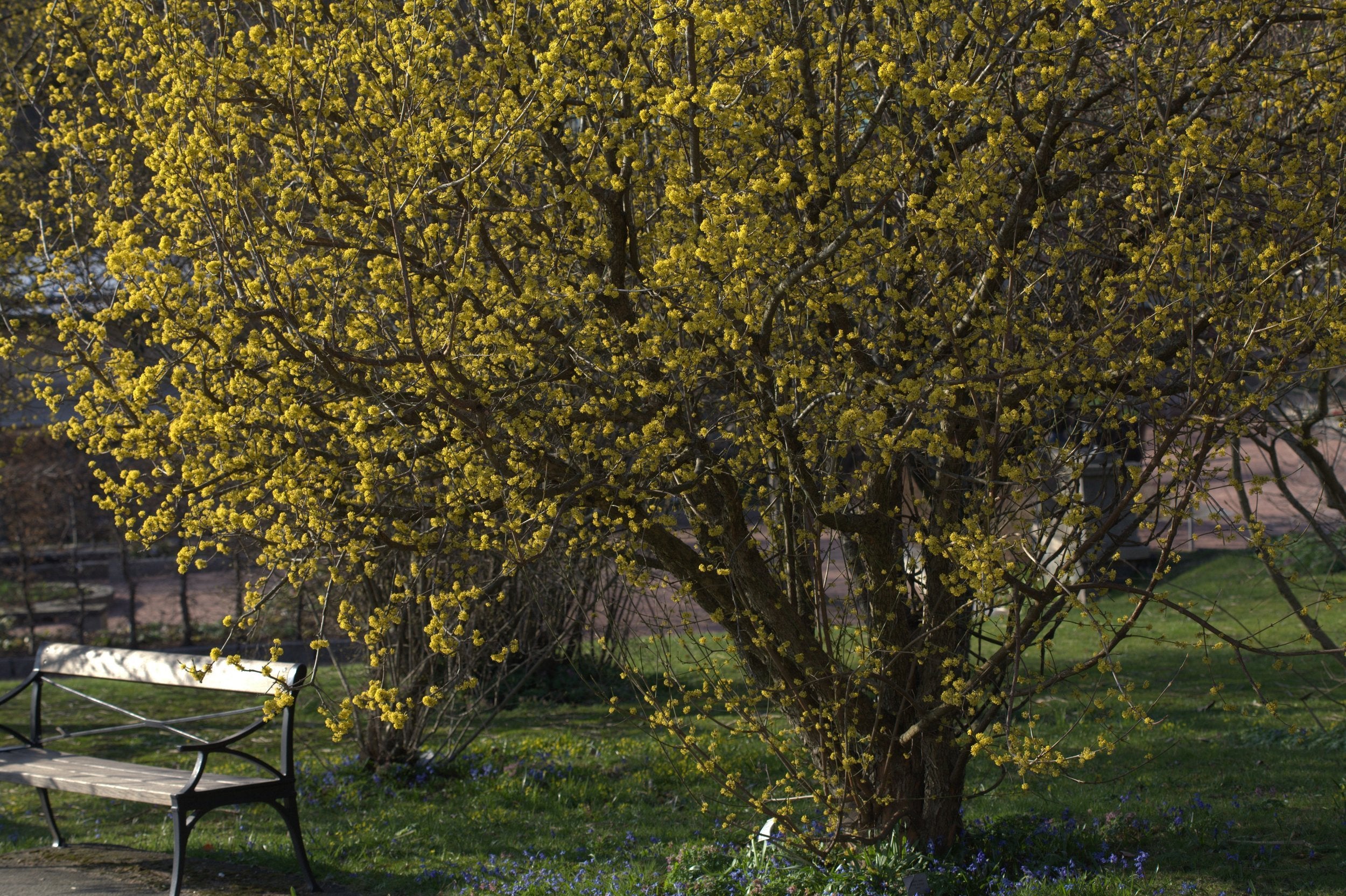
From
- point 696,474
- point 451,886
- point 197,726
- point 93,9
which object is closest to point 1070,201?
point 696,474

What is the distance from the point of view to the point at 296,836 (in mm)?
4871

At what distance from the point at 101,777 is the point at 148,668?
0.66 metres

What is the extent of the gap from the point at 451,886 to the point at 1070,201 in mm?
3784

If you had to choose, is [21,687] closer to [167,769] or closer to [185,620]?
[167,769]

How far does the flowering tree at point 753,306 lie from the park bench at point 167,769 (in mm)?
1104

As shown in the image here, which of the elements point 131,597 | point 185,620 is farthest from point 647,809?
point 131,597

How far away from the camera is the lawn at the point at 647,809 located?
4672mm

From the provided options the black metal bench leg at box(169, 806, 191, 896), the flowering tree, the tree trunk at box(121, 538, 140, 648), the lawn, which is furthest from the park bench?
the tree trunk at box(121, 538, 140, 648)

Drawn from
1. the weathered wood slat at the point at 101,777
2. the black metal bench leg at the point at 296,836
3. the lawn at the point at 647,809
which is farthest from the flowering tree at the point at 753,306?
the black metal bench leg at the point at 296,836

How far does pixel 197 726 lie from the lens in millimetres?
8641

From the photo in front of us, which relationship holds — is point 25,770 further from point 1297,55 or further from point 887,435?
point 1297,55

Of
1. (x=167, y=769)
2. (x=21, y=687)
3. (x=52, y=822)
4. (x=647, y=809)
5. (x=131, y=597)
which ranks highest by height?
(x=21, y=687)

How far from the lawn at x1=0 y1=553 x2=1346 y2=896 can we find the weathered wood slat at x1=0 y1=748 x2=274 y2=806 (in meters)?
0.54

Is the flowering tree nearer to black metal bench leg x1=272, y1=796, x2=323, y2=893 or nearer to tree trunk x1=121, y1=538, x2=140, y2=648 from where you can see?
black metal bench leg x1=272, y1=796, x2=323, y2=893
